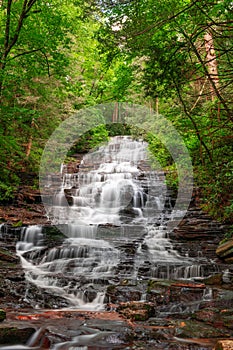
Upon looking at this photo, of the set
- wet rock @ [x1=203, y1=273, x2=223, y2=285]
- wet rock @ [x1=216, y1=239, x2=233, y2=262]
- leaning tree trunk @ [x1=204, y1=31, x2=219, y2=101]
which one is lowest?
wet rock @ [x1=203, y1=273, x2=223, y2=285]

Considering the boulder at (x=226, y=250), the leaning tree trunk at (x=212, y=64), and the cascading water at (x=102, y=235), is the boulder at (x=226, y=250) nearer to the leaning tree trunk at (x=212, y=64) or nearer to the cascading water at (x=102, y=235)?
the cascading water at (x=102, y=235)

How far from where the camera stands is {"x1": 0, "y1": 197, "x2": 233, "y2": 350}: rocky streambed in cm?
374

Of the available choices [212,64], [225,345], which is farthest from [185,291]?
[212,64]

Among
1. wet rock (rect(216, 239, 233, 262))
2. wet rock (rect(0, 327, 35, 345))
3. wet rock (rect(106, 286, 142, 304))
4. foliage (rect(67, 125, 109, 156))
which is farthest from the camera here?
foliage (rect(67, 125, 109, 156))

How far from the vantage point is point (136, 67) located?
26.1ft

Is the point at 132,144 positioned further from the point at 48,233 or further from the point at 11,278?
the point at 11,278

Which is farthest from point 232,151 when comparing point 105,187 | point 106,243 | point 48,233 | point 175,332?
point 105,187

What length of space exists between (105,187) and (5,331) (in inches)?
452

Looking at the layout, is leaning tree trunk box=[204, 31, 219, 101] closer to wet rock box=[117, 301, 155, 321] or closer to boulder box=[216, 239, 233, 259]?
wet rock box=[117, 301, 155, 321]

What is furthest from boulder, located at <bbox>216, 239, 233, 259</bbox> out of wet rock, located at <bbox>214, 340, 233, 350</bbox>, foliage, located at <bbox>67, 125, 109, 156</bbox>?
foliage, located at <bbox>67, 125, 109, 156</bbox>

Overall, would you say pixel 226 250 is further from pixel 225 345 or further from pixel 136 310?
pixel 225 345

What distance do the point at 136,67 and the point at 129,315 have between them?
595 cm

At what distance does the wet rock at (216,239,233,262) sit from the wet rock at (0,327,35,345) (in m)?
5.84

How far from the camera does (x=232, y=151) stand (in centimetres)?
689
